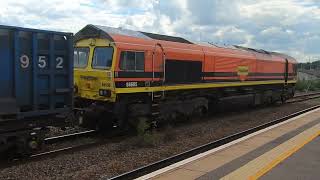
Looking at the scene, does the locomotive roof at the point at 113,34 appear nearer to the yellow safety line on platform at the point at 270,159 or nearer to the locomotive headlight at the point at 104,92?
the locomotive headlight at the point at 104,92

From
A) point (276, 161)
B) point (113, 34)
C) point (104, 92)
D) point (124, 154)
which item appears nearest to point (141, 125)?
point (104, 92)

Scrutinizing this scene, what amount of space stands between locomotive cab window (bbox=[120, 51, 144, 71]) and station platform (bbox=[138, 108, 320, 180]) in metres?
3.96

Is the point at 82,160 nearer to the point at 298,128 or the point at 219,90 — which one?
the point at 298,128

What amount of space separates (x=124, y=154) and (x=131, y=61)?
3.82m

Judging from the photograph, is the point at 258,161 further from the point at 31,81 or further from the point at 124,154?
the point at 31,81

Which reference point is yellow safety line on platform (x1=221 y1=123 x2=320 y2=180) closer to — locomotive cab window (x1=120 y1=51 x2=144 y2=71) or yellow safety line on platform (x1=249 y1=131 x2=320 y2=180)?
yellow safety line on platform (x1=249 y1=131 x2=320 y2=180)

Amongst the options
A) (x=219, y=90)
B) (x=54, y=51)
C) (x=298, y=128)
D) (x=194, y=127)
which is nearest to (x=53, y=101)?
(x=54, y=51)

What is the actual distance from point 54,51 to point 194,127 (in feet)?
24.6

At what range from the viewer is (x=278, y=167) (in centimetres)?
970

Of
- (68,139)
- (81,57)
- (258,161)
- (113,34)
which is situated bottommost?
(68,139)

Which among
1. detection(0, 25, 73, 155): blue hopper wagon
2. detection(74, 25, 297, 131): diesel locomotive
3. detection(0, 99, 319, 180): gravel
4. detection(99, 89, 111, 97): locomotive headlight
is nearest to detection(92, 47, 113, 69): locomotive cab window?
detection(74, 25, 297, 131): diesel locomotive

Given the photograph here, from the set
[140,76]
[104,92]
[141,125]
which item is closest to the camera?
[141,125]

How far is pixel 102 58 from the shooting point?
575 inches

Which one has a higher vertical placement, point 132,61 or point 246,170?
point 132,61
